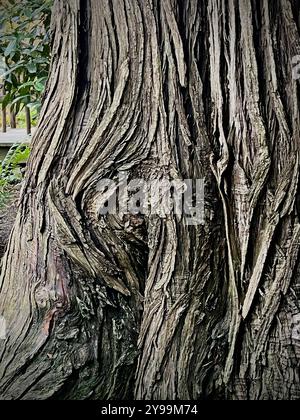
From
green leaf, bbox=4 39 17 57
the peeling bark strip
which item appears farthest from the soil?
the peeling bark strip

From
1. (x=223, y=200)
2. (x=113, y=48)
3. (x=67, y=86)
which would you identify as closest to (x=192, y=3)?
(x=113, y=48)

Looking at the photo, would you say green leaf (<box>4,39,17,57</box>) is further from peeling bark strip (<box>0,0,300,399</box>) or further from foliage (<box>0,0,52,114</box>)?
peeling bark strip (<box>0,0,300,399</box>)

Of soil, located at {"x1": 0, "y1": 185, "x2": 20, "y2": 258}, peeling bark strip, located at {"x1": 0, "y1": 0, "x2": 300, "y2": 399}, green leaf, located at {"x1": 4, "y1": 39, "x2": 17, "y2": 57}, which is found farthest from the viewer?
soil, located at {"x1": 0, "y1": 185, "x2": 20, "y2": 258}

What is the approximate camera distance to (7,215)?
362 centimetres

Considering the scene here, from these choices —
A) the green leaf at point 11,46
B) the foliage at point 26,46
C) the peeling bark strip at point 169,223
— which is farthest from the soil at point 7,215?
the peeling bark strip at point 169,223

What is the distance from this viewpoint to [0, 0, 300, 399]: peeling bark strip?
181 cm

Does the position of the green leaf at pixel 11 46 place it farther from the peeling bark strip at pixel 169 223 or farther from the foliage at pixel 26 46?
the peeling bark strip at pixel 169 223
